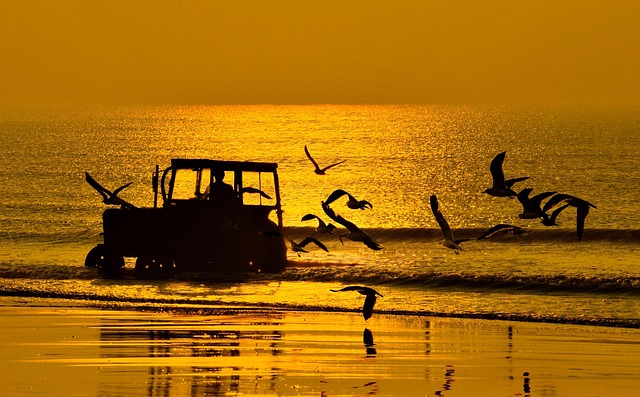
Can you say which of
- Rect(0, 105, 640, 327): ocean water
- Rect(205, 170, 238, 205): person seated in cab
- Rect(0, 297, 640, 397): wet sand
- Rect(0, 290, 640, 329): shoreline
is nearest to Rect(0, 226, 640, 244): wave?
Rect(0, 105, 640, 327): ocean water

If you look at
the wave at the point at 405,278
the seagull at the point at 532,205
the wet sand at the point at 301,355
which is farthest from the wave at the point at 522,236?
the wet sand at the point at 301,355

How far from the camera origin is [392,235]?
62844mm

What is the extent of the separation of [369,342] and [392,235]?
3846 centimetres

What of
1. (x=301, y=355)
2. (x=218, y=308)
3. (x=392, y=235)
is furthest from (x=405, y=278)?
(x=392, y=235)

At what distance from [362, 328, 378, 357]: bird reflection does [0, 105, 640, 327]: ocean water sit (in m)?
3.96

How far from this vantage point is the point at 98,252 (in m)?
39.7

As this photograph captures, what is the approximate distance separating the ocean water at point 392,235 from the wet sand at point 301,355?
259 cm

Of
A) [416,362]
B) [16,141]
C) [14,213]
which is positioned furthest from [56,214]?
[16,141]

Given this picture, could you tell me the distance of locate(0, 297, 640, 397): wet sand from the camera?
792 inches

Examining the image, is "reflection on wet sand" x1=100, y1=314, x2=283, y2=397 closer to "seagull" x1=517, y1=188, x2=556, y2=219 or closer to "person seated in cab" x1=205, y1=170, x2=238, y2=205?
"seagull" x1=517, y1=188, x2=556, y2=219

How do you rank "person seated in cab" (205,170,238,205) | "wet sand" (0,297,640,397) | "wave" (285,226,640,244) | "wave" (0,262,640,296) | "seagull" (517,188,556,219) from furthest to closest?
1. "wave" (285,226,640,244)
2. "wave" (0,262,640,296)
3. "person seated in cab" (205,170,238,205)
4. "seagull" (517,188,556,219)
5. "wet sand" (0,297,640,397)

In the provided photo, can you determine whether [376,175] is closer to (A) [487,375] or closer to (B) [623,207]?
(B) [623,207]

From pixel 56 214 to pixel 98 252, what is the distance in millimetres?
37679

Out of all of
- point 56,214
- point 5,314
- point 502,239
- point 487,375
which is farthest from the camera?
point 56,214
